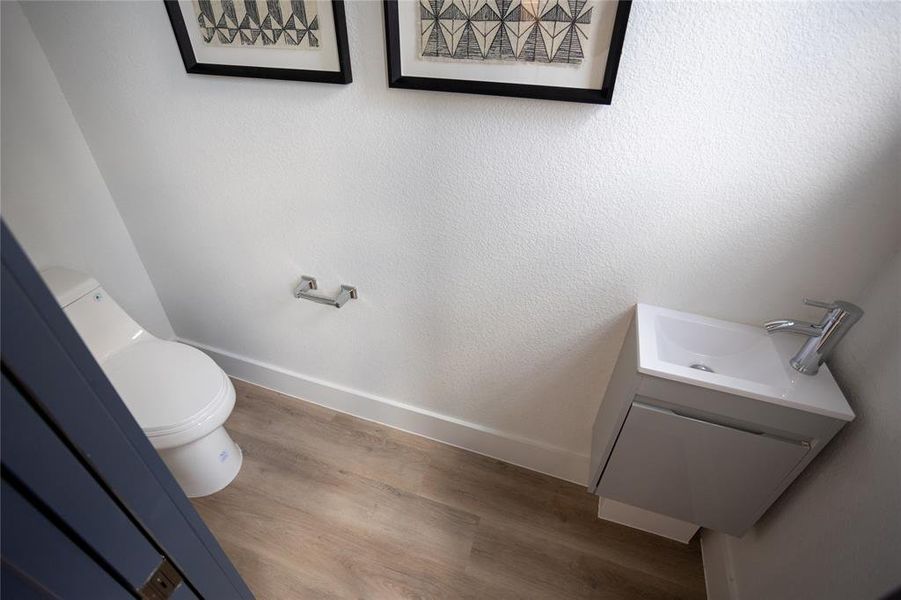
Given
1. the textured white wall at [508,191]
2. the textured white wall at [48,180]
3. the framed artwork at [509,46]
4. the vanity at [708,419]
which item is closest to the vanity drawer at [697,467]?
the vanity at [708,419]

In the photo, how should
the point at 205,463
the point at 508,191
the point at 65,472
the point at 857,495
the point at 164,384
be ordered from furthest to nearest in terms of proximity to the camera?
the point at 205,463 → the point at 164,384 → the point at 508,191 → the point at 857,495 → the point at 65,472

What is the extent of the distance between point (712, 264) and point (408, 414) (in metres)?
1.24

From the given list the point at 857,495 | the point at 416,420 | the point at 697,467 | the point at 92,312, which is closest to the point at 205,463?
the point at 92,312

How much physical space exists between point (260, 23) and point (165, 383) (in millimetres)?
1168

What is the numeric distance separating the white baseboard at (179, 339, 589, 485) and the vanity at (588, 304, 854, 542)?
1.15 feet

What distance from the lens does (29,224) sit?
1431 millimetres

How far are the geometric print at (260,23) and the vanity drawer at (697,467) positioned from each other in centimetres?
128

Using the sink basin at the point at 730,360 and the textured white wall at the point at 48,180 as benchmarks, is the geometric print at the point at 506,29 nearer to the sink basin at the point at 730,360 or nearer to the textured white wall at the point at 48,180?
the sink basin at the point at 730,360

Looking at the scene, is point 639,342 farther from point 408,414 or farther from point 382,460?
point 382,460

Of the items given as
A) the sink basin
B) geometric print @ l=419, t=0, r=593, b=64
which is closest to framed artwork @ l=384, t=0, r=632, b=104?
geometric print @ l=419, t=0, r=593, b=64

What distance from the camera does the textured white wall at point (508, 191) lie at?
860mm

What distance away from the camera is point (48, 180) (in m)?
1.46

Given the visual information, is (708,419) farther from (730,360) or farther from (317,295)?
(317,295)

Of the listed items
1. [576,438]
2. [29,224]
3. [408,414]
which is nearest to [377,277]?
[408,414]
